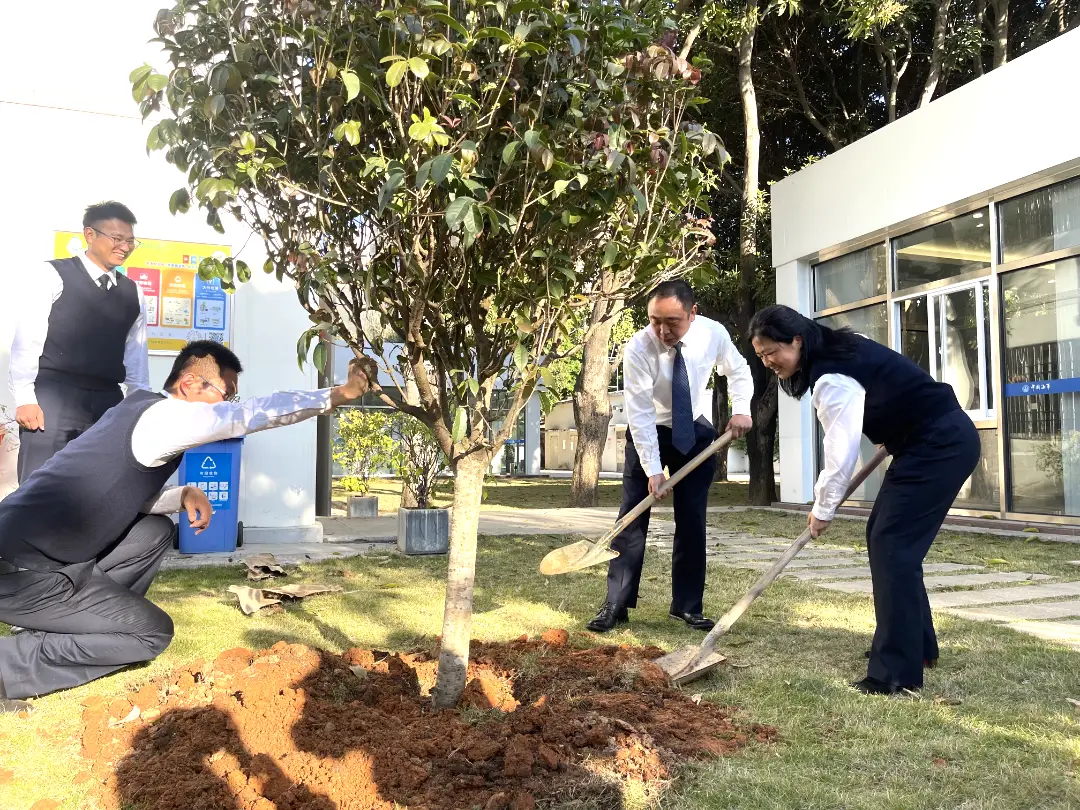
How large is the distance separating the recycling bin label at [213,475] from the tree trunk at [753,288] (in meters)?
8.44

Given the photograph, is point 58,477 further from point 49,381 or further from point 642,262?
point 642,262

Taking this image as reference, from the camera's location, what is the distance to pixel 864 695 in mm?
3213

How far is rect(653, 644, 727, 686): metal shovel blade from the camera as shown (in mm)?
3350

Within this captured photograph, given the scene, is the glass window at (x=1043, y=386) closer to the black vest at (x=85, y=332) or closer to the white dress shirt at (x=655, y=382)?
the white dress shirt at (x=655, y=382)

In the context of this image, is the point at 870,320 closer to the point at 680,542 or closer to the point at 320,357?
the point at 680,542

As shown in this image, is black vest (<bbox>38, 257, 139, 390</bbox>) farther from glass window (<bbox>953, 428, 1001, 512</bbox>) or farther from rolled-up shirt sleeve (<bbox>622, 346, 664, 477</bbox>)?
glass window (<bbox>953, 428, 1001, 512</bbox>)

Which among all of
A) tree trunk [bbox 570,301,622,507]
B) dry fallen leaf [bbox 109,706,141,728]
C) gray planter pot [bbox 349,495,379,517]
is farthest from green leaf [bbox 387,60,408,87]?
tree trunk [bbox 570,301,622,507]

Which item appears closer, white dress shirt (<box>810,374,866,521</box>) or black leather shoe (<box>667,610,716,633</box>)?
white dress shirt (<box>810,374,866,521</box>)

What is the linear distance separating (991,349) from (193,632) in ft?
28.2

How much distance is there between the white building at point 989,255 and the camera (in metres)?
8.37

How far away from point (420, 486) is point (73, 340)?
4.11 metres

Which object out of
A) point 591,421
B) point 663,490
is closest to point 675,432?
point 663,490

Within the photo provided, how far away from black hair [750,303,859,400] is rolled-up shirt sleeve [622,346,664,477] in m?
1.00

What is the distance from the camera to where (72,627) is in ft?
10.9
